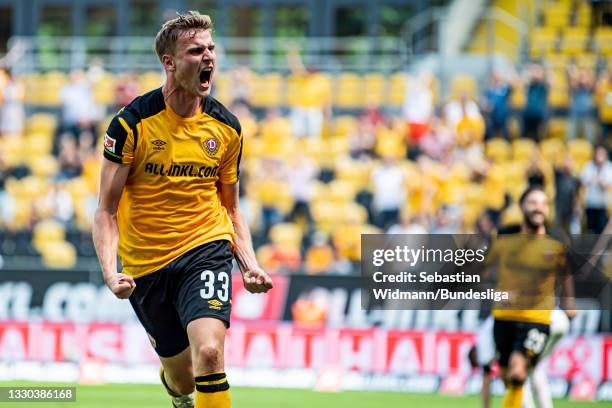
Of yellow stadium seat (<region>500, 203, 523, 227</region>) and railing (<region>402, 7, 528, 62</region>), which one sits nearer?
yellow stadium seat (<region>500, 203, 523, 227</region>)

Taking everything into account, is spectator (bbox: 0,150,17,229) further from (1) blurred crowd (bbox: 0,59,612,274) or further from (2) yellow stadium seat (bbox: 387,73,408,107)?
(2) yellow stadium seat (bbox: 387,73,408,107)

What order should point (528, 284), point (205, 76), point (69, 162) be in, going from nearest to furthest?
point (205, 76), point (528, 284), point (69, 162)

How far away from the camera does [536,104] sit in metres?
21.7

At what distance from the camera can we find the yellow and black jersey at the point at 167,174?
26.1ft

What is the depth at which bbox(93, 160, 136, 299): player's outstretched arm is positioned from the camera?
25.9 feet

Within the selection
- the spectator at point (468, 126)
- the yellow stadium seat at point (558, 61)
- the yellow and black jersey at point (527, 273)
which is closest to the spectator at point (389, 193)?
the spectator at point (468, 126)

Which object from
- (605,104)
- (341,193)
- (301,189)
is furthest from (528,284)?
(605,104)

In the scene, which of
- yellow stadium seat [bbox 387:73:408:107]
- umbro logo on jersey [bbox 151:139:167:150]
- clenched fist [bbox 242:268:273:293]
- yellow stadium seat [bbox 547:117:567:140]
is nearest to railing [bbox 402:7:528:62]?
yellow stadium seat [bbox 387:73:408:107]

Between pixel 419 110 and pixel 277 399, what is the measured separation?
875 centimetres

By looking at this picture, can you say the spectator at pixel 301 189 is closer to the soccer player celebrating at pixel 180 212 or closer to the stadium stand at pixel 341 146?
the stadium stand at pixel 341 146

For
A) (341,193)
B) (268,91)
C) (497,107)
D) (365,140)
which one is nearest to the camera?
(341,193)

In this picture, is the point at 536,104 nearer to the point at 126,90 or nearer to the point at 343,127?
the point at 343,127

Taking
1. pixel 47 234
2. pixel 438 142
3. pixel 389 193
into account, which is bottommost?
pixel 47 234

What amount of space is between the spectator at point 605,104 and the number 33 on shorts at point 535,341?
1135 cm
